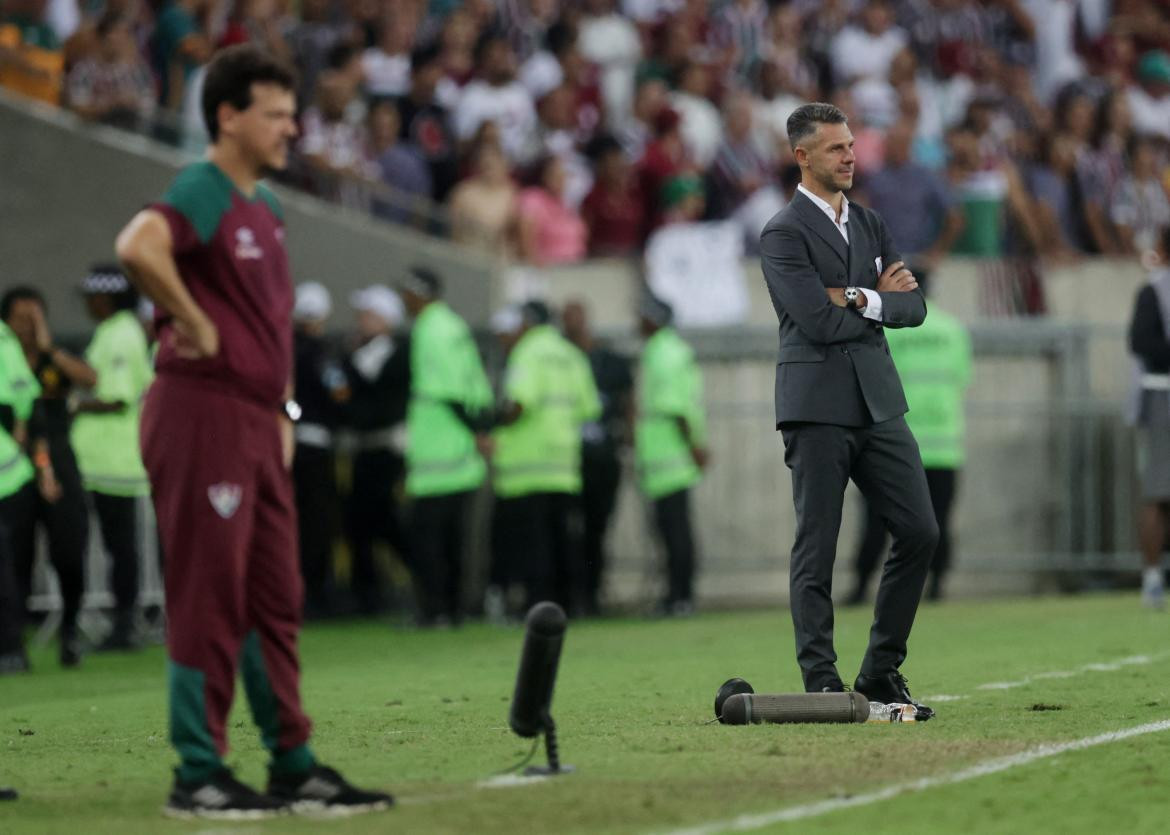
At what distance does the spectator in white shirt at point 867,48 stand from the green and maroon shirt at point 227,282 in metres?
16.7

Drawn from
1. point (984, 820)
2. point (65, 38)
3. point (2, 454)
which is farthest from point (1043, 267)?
point (984, 820)

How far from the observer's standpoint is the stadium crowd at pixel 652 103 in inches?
767

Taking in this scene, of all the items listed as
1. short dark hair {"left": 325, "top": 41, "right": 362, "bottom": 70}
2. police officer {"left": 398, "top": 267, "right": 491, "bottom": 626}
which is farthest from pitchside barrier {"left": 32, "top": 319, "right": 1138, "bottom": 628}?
short dark hair {"left": 325, "top": 41, "right": 362, "bottom": 70}

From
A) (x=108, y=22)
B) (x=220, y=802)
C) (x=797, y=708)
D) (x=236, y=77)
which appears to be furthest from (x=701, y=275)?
(x=220, y=802)

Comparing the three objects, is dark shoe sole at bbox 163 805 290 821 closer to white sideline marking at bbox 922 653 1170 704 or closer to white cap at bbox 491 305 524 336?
white sideline marking at bbox 922 653 1170 704

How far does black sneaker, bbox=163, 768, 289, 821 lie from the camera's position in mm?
6375

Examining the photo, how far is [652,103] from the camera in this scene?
21.0m

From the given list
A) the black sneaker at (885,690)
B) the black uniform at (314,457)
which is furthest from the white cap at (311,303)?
the black sneaker at (885,690)

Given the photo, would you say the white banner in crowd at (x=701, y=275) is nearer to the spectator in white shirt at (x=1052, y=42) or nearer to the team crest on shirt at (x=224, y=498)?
the spectator in white shirt at (x=1052, y=42)

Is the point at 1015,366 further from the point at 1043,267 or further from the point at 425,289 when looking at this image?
the point at 425,289

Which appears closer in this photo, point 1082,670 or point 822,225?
point 822,225

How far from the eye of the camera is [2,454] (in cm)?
1256

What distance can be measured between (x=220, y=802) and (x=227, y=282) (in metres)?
1.52

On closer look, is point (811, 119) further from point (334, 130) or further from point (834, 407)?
point (334, 130)
